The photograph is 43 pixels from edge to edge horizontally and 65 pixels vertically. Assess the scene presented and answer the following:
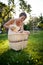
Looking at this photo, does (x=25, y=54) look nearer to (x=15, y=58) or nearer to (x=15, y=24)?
(x=15, y=58)

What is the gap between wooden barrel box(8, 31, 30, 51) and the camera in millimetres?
2508

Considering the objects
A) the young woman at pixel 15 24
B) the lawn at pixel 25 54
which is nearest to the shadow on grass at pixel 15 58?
the lawn at pixel 25 54

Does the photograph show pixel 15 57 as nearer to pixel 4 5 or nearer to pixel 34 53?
pixel 34 53

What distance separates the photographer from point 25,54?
2.51 meters

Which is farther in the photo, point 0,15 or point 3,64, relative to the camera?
point 0,15

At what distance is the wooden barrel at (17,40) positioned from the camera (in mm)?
2508

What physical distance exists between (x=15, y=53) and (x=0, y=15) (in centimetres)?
169

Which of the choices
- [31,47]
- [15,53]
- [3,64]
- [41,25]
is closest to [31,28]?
[41,25]

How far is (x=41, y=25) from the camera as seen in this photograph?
332 centimetres

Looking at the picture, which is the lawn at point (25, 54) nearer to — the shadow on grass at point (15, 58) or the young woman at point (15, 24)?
the shadow on grass at point (15, 58)

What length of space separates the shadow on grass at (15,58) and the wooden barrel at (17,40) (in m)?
0.07

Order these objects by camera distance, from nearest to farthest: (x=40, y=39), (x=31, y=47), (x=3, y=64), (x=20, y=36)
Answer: (x=3, y=64)
(x=20, y=36)
(x=31, y=47)
(x=40, y=39)

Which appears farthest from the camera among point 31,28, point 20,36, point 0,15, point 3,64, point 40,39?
point 0,15

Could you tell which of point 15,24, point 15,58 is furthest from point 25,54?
point 15,24
